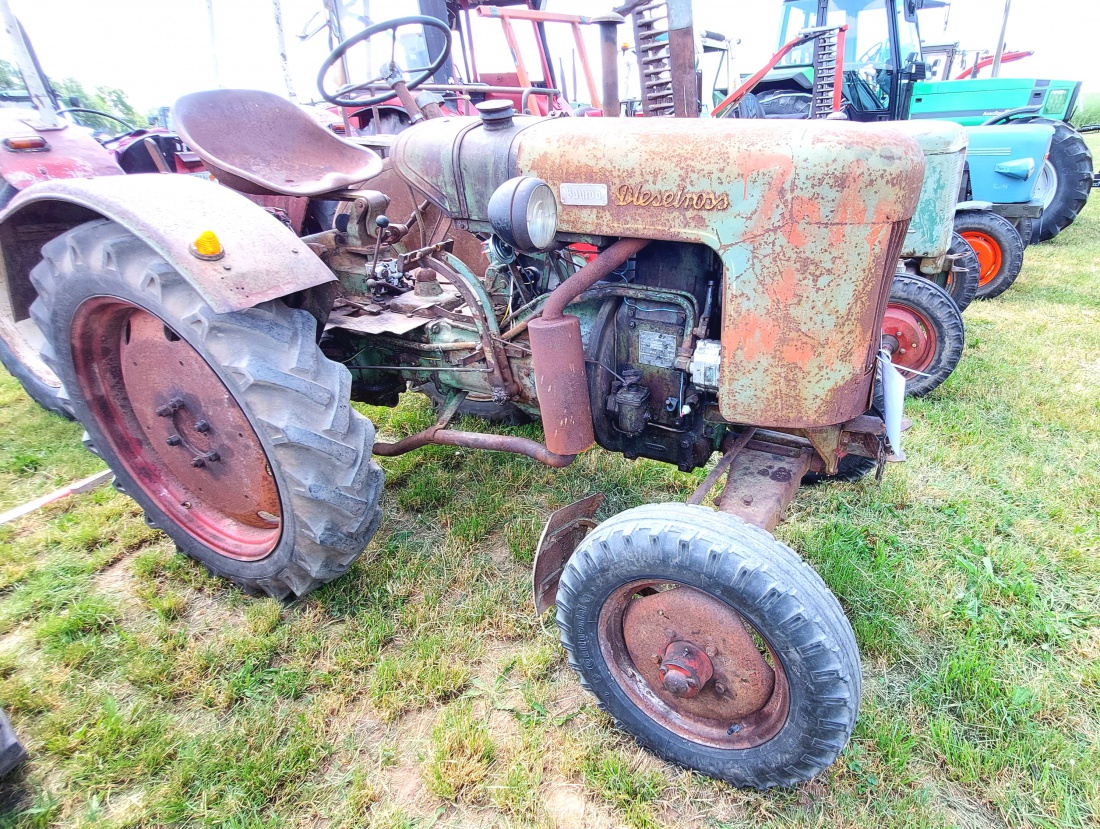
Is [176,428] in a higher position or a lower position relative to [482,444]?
higher

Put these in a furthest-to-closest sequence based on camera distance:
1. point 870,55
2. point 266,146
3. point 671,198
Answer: point 870,55, point 266,146, point 671,198

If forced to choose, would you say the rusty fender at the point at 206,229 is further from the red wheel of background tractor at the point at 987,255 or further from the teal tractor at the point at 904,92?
the teal tractor at the point at 904,92

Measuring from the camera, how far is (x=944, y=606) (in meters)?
2.16

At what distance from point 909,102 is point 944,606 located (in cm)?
627

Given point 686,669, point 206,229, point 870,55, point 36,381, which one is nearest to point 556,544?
point 686,669

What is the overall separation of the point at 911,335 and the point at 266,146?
129 inches

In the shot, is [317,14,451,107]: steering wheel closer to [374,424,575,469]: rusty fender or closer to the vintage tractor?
the vintage tractor

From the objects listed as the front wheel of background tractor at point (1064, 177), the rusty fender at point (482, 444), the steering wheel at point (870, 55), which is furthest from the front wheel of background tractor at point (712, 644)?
A: the front wheel of background tractor at point (1064, 177)

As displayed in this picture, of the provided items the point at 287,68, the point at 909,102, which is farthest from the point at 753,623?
the point at 287,68

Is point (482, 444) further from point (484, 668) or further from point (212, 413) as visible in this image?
point (212, 413)

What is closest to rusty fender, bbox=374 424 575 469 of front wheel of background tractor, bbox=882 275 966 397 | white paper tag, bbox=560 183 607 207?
white paper tag, bbox=560 183 607 207

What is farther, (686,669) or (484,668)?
(484,668)

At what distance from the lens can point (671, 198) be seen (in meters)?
1.61

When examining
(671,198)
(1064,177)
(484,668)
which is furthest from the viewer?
(1064,177)
